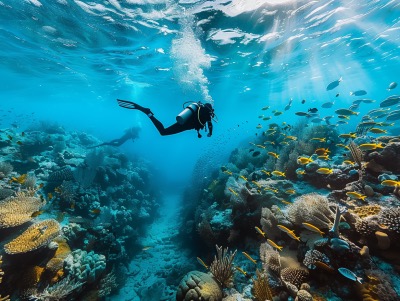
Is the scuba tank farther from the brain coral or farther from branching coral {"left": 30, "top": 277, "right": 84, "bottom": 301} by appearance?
branching coral {"left": 30, "top": 277, "right": 84, "bottom": 301}

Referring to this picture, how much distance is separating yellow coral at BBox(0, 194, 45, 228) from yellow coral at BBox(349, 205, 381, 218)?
29.0ft

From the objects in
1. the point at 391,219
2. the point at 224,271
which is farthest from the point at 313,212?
the point at 224,271

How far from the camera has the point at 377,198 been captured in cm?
570

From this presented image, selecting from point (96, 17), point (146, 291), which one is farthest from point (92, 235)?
point (96, 17)

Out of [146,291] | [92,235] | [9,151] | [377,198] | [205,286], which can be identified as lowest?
[146,291]

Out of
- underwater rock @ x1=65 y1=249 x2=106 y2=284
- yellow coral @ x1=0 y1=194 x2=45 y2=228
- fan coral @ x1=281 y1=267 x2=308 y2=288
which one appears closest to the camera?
fan coral @ x1=281 y1=267 x2=308 y2=288

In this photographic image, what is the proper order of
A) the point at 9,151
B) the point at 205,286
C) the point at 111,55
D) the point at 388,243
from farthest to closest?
the point at 111,55, the point at 9,151, the point at 205,286, the point at 388,243

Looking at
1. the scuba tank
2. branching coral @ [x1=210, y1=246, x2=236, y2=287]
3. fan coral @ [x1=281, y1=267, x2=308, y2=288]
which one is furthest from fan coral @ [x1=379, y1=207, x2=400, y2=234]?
the scuba tank

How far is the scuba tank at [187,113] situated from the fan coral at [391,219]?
465 cm

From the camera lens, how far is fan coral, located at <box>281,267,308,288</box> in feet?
14.1

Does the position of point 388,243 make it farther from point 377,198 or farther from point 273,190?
point 273,190

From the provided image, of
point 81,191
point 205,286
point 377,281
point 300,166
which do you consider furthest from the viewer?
point 81,191

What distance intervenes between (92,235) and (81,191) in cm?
295

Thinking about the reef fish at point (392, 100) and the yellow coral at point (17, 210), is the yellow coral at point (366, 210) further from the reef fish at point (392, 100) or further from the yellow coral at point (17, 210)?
the yellow coral at point (17, 210)
